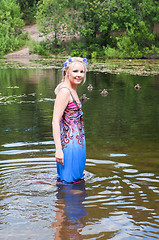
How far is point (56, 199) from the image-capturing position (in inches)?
210

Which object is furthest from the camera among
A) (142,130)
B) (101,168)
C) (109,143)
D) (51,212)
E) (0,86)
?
(0,86)

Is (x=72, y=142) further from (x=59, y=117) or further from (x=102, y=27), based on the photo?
(x=102, y=27)

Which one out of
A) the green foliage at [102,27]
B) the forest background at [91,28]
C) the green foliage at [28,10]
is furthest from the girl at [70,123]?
the green foliage at [28,10]

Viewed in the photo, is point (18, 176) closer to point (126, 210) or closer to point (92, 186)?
point (92, 186)

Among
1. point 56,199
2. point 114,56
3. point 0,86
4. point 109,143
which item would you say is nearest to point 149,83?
point 0,86

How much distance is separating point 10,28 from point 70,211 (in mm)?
48100

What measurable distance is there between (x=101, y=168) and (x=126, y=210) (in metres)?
1.79

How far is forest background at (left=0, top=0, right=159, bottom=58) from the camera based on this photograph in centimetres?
4034

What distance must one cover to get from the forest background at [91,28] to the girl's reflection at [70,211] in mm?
34425

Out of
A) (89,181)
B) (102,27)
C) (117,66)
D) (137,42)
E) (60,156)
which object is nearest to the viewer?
(60,156)

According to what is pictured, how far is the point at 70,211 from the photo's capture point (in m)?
4.96

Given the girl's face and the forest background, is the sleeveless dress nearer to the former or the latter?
the girl's face

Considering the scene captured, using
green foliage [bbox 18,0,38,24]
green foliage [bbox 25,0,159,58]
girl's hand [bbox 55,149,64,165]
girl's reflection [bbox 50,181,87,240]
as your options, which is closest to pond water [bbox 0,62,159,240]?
girl's reflection [bbox 50,181,87,240]

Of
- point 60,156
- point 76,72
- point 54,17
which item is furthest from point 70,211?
point 54,17
